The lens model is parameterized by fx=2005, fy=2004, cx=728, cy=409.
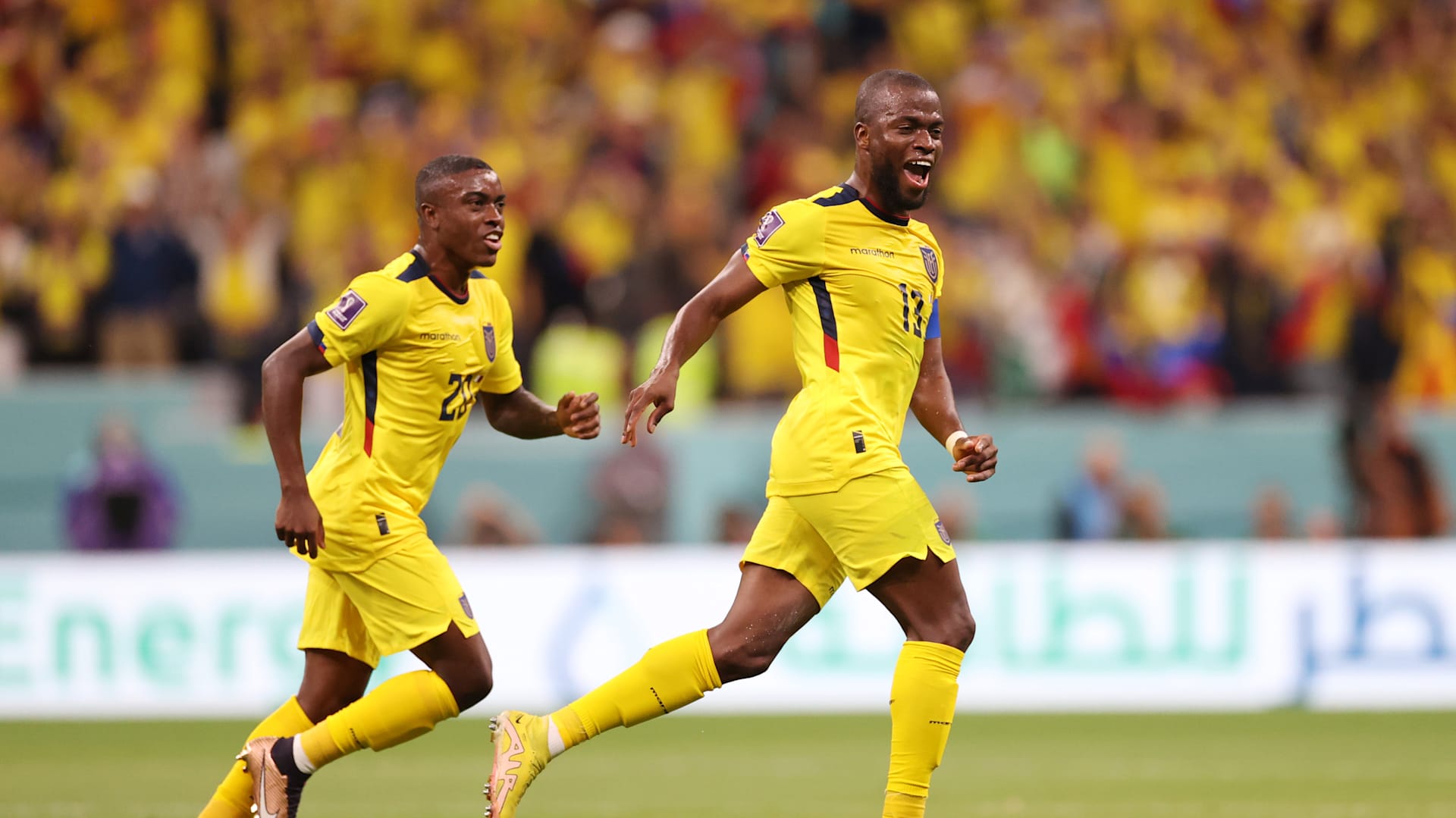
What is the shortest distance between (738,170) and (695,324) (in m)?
10.1

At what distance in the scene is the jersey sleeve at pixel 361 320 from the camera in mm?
6406

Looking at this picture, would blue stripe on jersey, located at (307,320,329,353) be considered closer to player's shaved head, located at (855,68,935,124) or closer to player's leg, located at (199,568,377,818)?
player's leg, located at (199,568,377,818)

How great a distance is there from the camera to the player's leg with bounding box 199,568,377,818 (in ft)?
22.0

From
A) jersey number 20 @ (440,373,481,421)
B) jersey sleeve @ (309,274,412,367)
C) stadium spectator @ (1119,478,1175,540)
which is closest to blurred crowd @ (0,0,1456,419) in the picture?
stadium spectator @ (1119,478,1175,540)

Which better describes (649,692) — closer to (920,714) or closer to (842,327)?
(920,714)

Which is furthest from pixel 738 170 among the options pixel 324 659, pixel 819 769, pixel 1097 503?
pixel 324 659

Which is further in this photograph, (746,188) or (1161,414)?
(746,188)

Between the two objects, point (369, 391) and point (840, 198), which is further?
point (369, 391)

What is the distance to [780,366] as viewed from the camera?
48.1 feet

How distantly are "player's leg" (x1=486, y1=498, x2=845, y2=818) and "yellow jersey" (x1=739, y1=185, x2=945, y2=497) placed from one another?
20 cm

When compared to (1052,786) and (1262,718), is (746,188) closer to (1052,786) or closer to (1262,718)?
(1262,718)

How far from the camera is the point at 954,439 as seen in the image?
21.2 ft

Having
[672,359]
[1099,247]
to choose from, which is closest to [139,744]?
[672,359]

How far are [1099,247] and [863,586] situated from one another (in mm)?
9658
